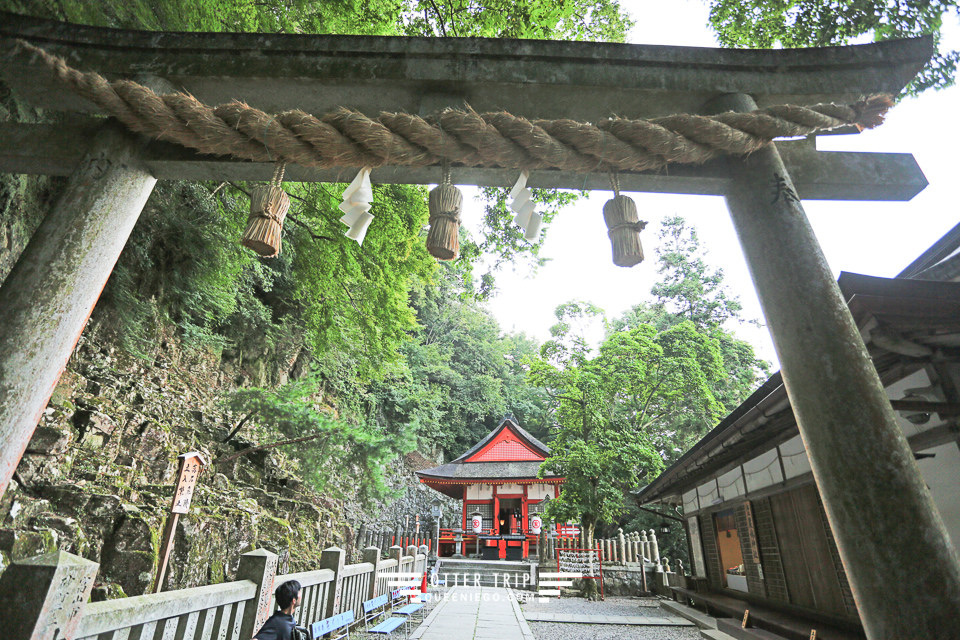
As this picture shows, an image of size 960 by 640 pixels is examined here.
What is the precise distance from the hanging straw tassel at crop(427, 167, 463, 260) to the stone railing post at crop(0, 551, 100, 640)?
180 centimetres

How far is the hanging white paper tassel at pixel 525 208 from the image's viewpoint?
6.37 feet

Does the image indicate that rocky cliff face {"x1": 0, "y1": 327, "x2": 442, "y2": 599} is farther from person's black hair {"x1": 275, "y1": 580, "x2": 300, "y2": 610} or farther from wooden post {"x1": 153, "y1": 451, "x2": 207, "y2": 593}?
person's black hair {"x1": 275, "y1": 580, "x2": 300, "y2": 610}

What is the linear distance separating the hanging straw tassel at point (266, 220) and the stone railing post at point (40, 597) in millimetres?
1353

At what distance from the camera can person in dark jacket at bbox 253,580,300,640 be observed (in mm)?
2912

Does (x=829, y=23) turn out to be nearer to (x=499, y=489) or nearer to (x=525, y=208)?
(x=525, y=208)

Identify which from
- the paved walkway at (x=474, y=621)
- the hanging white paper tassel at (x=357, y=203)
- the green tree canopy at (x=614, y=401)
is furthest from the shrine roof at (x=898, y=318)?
the green tree canopy at (x=614, y=401)

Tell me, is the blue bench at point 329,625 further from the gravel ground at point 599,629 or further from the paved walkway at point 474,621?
the gravel ground at point 599,629

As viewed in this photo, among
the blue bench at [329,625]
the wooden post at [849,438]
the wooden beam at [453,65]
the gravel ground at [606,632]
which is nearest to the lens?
the wooden post at [849,438]

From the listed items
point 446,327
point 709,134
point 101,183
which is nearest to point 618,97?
point 709,134

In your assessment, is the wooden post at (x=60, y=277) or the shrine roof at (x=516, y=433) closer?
the wooden post at (x=60, y=277)

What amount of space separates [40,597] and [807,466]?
635 centimetres

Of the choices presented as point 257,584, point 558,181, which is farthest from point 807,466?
point 257,584

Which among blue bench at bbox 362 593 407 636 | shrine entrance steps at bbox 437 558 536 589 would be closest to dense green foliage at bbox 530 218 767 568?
shrine entrance steps at bbox 437 558 536 589

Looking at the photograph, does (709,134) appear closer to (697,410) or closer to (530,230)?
(530,230)
